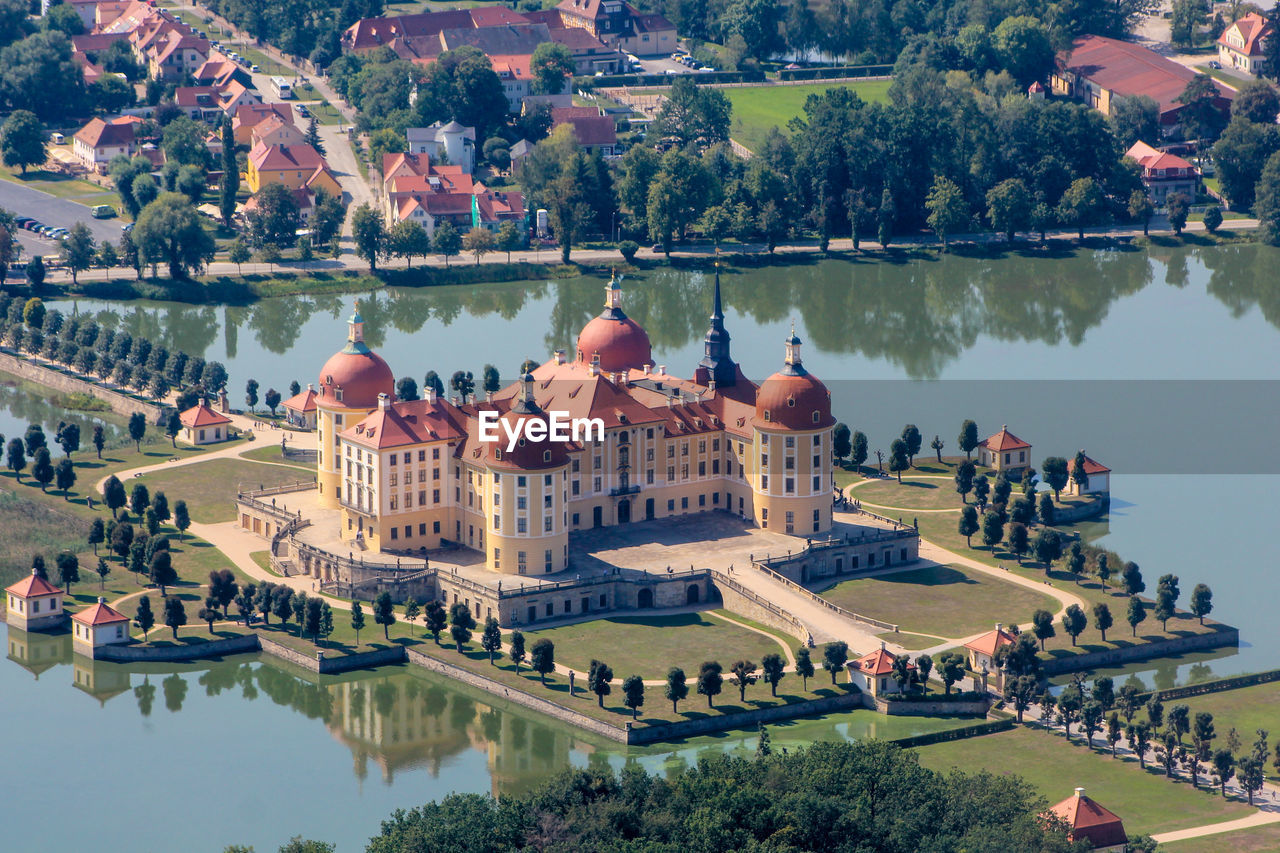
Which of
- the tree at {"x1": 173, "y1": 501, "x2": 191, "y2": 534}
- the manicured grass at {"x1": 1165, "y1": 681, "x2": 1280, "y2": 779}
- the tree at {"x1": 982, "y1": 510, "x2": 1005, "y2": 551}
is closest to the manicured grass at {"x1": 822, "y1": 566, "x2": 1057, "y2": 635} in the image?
the tree at {"x1": 982, "y1": 510, "x2": 1005, "y2": 551}

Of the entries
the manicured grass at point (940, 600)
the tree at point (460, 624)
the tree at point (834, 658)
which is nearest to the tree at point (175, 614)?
the tree at point (460, 624)

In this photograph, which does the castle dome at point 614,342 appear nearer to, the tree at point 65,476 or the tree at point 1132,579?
the tree at point 65,476

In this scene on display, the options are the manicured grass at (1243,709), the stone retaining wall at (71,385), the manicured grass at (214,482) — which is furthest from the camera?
the stone retaining wall at (71,385)

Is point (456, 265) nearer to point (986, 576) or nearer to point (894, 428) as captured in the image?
point (894, 428)

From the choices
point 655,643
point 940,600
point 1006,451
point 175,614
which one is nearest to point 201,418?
point 175,614

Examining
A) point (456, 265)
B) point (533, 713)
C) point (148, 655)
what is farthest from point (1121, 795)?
point (456, 265)
